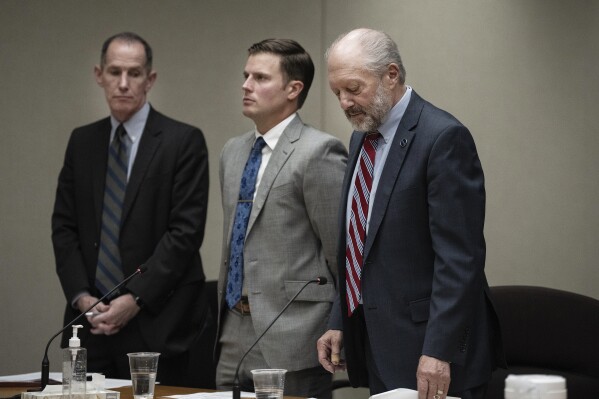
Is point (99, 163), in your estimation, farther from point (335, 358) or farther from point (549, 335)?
point (549, 335)

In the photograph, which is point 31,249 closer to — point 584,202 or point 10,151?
point 10,151

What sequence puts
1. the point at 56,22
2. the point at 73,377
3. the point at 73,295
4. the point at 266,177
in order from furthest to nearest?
the point at 56,22 → the point at 73,295 → the point at 266,177 → the point at 73,377

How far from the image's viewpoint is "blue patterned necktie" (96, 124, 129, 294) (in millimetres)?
3787

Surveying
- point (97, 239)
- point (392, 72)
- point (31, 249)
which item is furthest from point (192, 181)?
point (31, 249)

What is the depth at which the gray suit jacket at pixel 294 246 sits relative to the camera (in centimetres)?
328

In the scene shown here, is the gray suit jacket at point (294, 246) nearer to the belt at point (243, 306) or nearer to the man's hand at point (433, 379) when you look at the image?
the belt at point (243, 306)

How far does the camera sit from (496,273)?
459 centimetres

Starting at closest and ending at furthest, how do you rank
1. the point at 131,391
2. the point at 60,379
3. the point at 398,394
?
the point at 398,394
the point at 131,391
the point at 60,379

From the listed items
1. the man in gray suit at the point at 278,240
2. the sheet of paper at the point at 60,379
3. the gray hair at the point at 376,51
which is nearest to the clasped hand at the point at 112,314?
the sheet of paper at the point at 60,379

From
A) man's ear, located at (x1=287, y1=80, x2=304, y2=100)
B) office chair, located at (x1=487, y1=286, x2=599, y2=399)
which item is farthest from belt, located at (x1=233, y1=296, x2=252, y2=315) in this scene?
office chair, located at (x1=487, y1=286, x2=599, y2=399)

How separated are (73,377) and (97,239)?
127cm

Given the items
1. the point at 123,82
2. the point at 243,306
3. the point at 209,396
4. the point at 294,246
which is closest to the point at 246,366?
the point at 243,306

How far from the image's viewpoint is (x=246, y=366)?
335cm

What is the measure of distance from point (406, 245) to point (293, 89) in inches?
41.7
